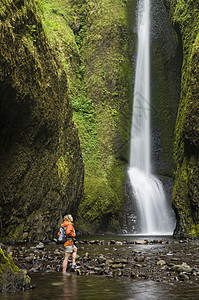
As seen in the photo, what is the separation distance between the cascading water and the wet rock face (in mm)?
8656

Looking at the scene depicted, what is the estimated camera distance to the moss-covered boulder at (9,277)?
5.03 meters

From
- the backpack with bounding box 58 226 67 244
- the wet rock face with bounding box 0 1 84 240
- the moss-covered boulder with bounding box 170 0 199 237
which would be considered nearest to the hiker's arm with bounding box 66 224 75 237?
the backpack with bounding box 58 226 67 244

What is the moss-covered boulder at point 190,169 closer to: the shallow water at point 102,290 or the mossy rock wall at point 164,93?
the mossy rock wall at point 164,93

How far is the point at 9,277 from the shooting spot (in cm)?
513

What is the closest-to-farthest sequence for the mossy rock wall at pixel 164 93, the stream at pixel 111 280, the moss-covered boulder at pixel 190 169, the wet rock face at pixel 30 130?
the stream at pixel 111 280, the wet rock face at pixel 30 130, the moss-covered boulder at pixel 190 169, the mossy rock wall at pixel 164 93

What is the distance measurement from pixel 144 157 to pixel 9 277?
Answer: 25.0m

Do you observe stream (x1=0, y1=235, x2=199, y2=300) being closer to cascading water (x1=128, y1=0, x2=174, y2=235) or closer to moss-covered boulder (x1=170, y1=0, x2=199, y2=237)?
moss-covered boulder (x1=170, y1=0, x2=199, y2=237)

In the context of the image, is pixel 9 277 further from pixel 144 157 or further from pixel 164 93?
pixel 164 93

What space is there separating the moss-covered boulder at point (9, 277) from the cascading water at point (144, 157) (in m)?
17.9

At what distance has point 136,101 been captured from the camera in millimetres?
31609

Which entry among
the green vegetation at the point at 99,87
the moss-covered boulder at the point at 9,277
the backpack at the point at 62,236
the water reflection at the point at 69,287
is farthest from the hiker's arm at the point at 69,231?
the green vegetation at the point at 99,87

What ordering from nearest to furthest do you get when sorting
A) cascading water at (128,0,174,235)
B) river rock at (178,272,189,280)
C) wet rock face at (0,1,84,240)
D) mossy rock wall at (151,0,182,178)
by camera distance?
river rock at (178,272,189,280) → wet rock face at (0,1,84,240) → cascading water at (128,0,174,235) → mossy rock wall at (151,0,182,178)

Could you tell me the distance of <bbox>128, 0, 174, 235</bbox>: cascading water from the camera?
2330 cm

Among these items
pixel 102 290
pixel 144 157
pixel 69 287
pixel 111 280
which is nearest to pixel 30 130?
pixel 111 280
